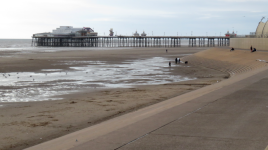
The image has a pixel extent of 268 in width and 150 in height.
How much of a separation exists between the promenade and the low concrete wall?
30.3 metres

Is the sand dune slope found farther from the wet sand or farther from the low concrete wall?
the wet sand

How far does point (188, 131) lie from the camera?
304 inches

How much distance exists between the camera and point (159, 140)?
7.14m

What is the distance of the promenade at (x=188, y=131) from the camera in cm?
684

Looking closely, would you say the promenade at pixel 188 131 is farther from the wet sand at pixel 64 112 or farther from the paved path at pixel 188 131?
the wet sand at pixel 64 112

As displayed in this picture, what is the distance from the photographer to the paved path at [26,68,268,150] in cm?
683

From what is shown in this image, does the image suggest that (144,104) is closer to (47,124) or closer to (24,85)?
(47,124)

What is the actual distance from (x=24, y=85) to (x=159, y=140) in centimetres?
1489

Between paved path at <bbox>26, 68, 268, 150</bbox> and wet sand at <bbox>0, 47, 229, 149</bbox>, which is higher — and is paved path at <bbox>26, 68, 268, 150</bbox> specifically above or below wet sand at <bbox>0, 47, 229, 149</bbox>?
above

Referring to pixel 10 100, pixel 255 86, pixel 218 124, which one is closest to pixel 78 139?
pixel 218 124

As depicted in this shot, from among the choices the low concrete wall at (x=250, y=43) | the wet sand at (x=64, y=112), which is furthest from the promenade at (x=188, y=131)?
the low concrete wall at (x=250, y=43)

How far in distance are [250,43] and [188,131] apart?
3785cm

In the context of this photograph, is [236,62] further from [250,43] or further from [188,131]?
[188,131]

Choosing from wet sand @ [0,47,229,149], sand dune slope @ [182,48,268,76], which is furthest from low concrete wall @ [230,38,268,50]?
wet sand @ [0,47,229,149]
